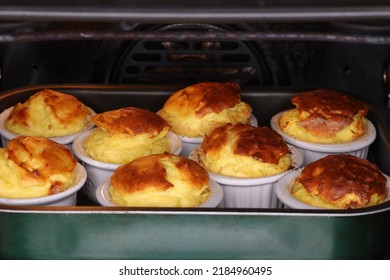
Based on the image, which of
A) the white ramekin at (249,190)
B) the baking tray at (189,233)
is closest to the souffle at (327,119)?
the white ramekin at (249,190)

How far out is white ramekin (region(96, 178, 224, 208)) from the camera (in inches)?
88.8

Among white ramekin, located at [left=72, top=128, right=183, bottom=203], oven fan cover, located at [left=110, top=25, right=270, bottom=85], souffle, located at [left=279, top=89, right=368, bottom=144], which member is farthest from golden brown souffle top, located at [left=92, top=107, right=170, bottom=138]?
souffle, located at [left=279, top=89, right=368, bottom=144]

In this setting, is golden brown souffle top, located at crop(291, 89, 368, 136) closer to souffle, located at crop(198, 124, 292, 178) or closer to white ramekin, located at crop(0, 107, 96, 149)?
souffle, located at crop(198, 124, 292, 178)

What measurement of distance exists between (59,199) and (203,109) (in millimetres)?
756

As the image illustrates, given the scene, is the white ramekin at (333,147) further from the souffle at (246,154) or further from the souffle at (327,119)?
the souffle at (246,154)

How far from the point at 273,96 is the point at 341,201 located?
895 millimetres

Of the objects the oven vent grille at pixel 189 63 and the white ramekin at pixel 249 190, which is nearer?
the white ramekin at pixel 249 190

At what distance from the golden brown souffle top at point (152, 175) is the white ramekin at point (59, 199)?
146 mm

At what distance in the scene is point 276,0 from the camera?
1.67 meters

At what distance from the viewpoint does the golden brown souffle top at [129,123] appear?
2.60 m

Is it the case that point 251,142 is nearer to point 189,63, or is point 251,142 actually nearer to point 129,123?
point 129,123

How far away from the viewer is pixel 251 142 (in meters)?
2.49

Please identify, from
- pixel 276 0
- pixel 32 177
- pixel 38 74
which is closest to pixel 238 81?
pixel 38 74

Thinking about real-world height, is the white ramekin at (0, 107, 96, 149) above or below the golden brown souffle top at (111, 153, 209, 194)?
below
